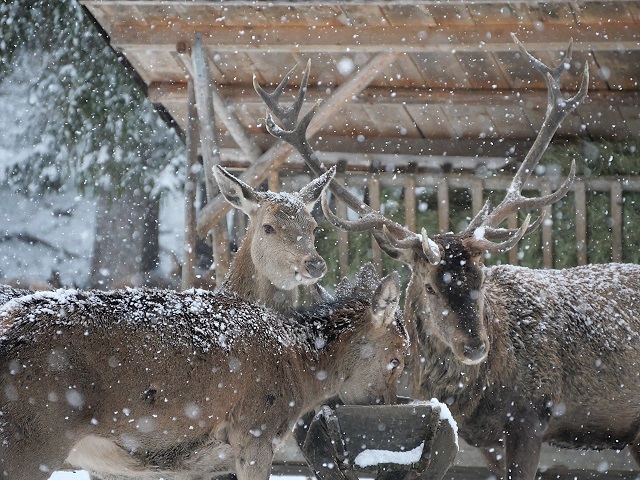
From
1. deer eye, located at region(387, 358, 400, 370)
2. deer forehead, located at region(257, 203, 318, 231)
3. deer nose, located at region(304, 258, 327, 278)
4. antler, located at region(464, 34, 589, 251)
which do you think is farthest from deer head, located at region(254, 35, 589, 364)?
deer nose, located at region(304, 258, 327, 278)

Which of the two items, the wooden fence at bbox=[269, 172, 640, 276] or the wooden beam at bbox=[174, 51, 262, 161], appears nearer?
the wooden beam at bbox=[174, 51, 262, 161]

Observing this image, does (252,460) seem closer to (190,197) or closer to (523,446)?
(523,446)

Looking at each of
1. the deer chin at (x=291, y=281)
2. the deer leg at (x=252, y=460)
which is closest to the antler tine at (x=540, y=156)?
the deer chin at (x=291, y=281)

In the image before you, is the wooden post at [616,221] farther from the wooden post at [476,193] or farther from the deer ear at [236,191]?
the deer ear at [236,191]

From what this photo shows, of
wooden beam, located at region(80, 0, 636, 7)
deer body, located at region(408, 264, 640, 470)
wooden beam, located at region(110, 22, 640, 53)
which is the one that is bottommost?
deer body, located at region(408, 264, 640, 470)

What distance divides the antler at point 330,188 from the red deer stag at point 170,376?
1116 mm

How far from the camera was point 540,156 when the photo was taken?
816cm

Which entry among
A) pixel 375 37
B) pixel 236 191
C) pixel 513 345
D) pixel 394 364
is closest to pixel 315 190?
pixel 236 191

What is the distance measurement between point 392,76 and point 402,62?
0.30 meters

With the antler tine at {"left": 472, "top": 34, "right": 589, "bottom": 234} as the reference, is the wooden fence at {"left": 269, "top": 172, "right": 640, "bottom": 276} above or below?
below

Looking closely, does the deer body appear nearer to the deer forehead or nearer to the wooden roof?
the deer forehead

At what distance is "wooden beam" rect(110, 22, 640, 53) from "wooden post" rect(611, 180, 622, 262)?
6.63ft

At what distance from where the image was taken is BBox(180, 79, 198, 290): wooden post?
953cm

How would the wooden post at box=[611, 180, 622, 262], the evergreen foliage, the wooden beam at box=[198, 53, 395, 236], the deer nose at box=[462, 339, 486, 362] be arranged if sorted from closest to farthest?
the deer nose at box=[462, 339, 486, 362] < the wooden beam at box=[198, 53, 395, 236] < the wooden post at box=[611, 180, 622, 262] < the evergreen foliage
